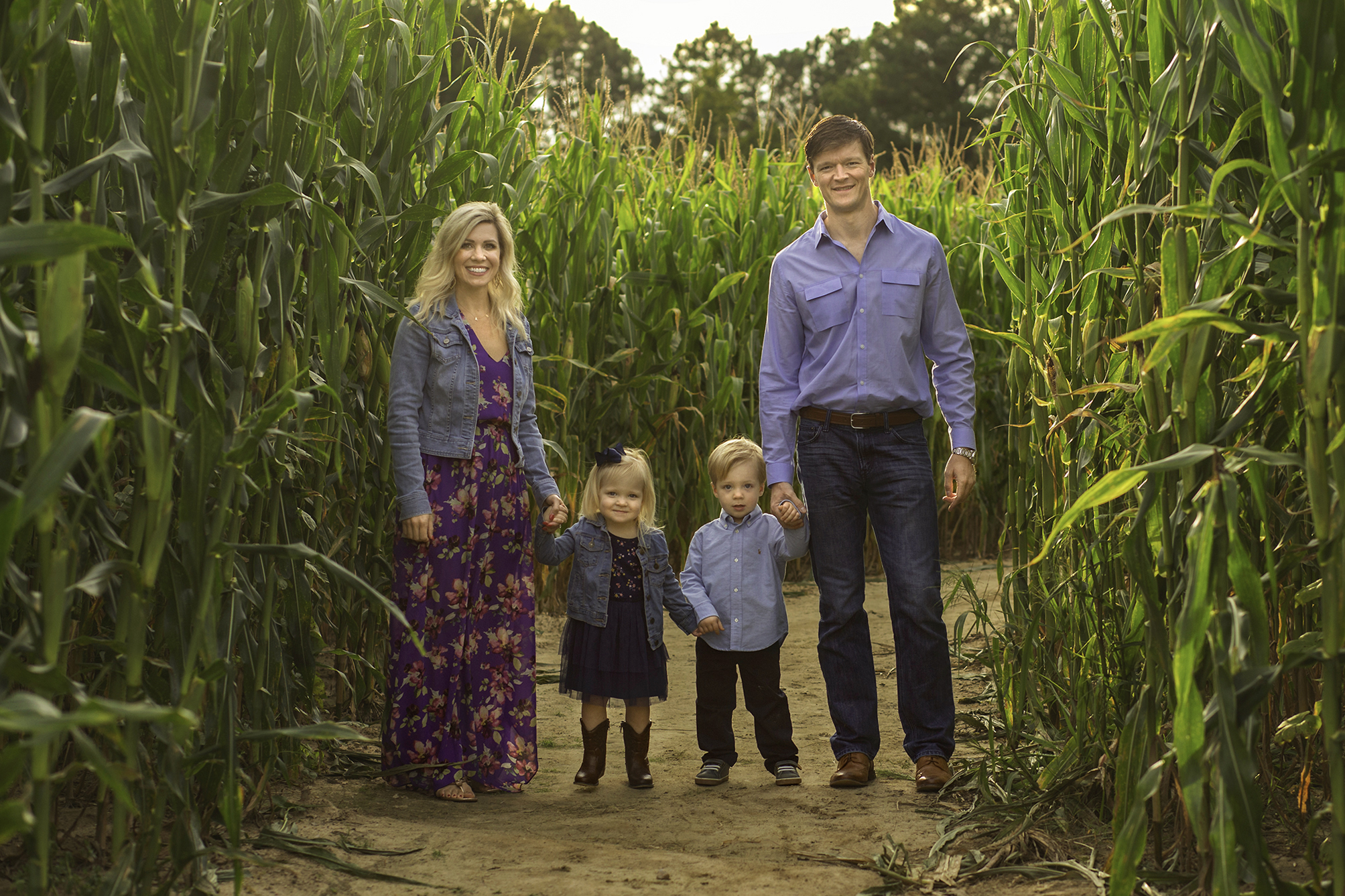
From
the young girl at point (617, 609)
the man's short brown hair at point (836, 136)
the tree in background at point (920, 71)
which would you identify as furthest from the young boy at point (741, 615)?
the tree in background at point (920, 71)

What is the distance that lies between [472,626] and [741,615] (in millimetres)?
833

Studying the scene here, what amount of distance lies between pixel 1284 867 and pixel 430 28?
346 cm

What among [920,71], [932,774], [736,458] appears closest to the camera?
[932,774]

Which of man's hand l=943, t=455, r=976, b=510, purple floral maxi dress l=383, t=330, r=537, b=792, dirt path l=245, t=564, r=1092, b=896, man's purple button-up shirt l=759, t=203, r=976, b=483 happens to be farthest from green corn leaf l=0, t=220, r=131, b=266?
man's hand l=943, t=455, r=976, b=510

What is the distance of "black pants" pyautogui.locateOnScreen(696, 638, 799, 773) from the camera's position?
3.48 metres

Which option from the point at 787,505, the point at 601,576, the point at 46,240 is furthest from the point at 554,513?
the point at 46,240

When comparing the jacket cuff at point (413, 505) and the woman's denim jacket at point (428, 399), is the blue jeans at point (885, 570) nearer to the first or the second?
the woman's denim jacket at point (428, 399)

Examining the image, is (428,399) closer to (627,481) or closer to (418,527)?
(418,527)

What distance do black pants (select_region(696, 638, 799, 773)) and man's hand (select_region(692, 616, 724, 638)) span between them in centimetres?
6

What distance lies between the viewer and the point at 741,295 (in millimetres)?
6246

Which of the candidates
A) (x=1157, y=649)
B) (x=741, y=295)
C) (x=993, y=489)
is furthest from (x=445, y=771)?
(x=993, y=489)

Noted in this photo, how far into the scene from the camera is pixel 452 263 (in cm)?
340

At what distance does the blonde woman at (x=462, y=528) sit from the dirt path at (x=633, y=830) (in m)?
0.17

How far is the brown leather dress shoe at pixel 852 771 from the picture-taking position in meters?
3.33
